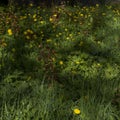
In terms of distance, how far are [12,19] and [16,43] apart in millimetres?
877

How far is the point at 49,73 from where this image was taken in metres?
3.48

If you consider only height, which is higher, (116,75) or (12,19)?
(12,19)

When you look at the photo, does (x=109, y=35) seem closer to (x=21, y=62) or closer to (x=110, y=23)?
(x=110, y=23)

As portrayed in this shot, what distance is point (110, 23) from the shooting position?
565 cm

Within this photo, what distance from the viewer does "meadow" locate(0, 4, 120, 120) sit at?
8.58 ft

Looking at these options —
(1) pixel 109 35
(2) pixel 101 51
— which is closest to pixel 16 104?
(2) pixel 101 51

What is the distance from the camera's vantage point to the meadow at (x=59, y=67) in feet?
8.58

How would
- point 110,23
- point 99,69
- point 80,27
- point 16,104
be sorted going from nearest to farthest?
point 16,104, point 99,69, point 80,27, point 110,23

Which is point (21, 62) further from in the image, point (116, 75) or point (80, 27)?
point (80, 27)

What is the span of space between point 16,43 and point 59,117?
1.88 metres

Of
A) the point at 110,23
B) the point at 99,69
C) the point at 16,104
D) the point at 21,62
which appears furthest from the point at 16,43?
the point at 110,23

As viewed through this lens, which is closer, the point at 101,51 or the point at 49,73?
the point at 49,73

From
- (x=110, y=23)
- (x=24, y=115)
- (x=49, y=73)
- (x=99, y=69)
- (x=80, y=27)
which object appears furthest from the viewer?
(x=110, y=23)

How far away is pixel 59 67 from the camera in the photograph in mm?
3791
